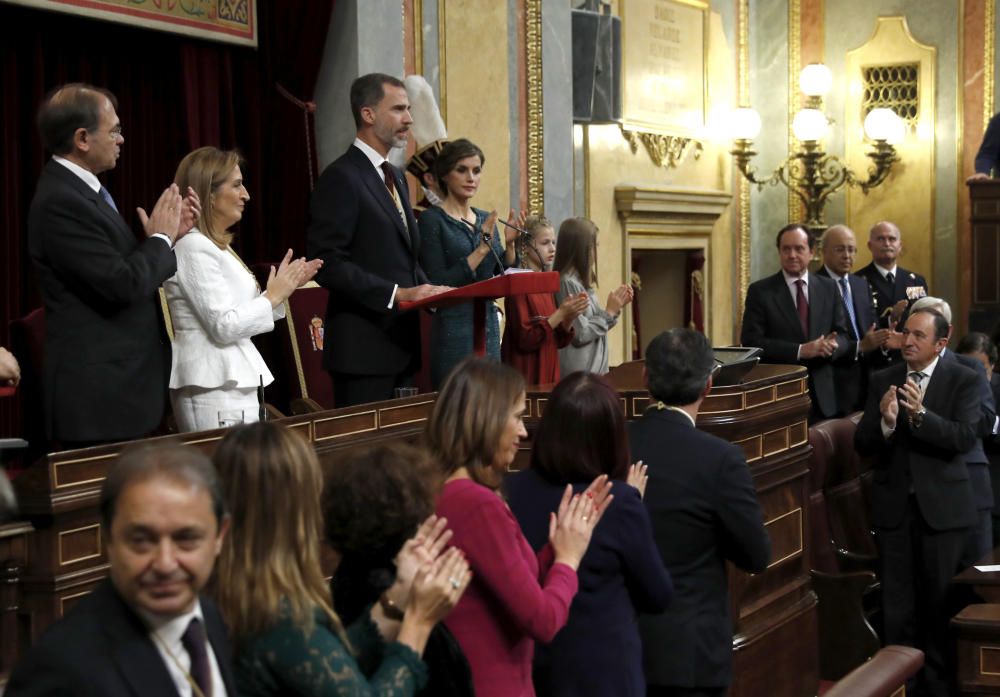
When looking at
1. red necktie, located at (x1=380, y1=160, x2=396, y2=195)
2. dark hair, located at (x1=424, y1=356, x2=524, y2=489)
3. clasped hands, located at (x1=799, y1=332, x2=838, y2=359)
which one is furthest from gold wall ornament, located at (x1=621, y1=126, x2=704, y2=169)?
dark hair, located at (x1=424, y1=356, x2=524, y2=489)

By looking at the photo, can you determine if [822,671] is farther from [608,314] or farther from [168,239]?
[168,239]

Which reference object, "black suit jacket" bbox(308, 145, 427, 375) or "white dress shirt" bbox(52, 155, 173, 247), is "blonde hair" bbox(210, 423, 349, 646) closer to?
"white dress shirt" bbox(52, 155, 173, 247)

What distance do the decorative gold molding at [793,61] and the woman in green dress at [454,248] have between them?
6.74 metres

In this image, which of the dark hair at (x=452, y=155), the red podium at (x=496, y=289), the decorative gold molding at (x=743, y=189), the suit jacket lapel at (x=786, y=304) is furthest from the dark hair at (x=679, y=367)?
the decorative gold molding at (x=743, y=189)

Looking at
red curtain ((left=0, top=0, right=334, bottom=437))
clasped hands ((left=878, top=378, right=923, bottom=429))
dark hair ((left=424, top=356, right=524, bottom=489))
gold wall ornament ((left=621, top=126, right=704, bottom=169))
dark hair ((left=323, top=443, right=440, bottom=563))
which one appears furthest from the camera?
gold wall ornament ((left=621, top=126, right=704, bottom=169))

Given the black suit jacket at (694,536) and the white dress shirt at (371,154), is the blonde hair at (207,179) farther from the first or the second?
the black suit jacket at (694,536)

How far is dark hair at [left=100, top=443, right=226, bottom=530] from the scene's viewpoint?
71.6 inches

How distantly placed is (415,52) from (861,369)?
2639 mm

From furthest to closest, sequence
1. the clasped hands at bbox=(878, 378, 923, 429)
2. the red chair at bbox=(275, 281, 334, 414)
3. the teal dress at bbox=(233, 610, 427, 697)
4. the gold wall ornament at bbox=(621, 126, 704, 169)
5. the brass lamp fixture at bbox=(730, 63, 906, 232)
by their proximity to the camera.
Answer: the brass lamp fixture at bbox=(730, 63, 906, 232) < the gold wall ornament at bbox=(621, 126, 704, 169) < the red chair at bbox=(275, 281, 334, 414) < the clasped hands at bbox=(878, 378, 923, 429) < the teal dress at bbox=(233, 610, 427, 697)

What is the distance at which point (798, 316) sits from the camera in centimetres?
669

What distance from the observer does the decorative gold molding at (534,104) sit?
744cm

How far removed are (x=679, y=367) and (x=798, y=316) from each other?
3544 millimetres

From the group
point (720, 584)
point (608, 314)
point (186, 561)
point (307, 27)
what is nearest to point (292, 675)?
point (186, 561)

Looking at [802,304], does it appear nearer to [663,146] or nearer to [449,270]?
[449,270]
